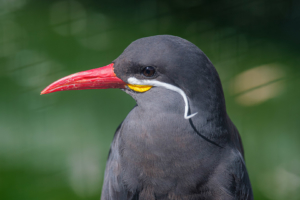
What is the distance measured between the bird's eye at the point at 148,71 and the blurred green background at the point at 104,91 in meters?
1.50

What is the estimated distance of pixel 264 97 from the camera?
2592mm

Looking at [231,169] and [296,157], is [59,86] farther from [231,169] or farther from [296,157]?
[296,157]

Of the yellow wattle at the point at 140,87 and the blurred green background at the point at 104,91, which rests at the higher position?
the yellow wattle at the point at 140,87

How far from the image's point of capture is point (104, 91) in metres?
2.61

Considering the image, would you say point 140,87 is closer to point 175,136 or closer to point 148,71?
point 148,71

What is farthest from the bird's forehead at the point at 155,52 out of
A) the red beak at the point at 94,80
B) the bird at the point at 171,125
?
the red beak at the point at 94,80

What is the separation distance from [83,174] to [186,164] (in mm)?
1463

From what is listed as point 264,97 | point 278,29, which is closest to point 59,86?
point 264,97

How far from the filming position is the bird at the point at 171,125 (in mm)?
971

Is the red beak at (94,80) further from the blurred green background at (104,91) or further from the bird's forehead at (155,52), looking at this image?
the blurred green background at (104,91)

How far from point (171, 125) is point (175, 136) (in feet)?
0.12

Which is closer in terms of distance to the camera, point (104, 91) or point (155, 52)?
point (155, 52)

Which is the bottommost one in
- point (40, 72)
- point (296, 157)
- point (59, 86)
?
point (296, 157)

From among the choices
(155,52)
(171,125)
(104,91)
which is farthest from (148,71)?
(104,91)
